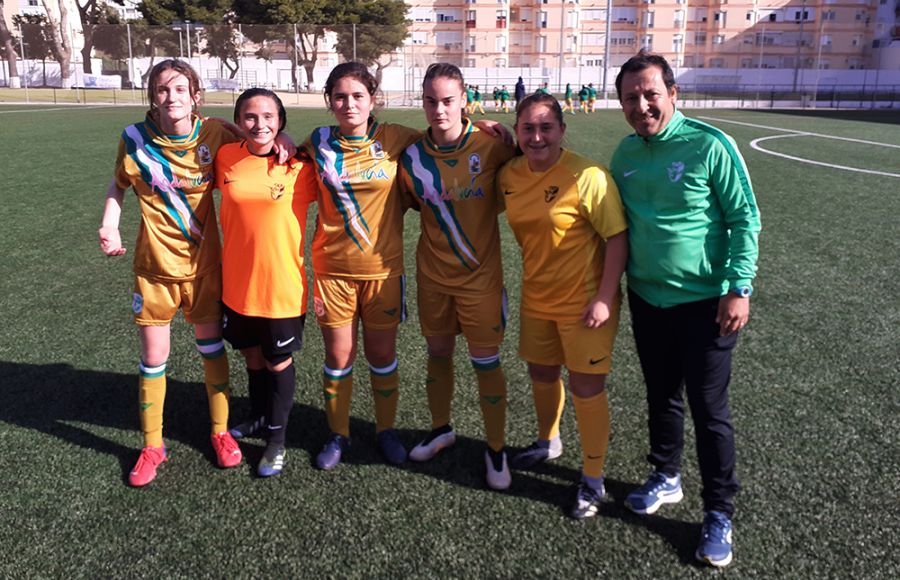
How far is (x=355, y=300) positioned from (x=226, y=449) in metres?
0.98

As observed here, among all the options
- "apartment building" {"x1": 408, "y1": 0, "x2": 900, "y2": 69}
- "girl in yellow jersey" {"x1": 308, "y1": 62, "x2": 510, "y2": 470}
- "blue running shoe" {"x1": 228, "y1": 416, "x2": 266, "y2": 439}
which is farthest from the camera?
"apartment building" {"x1": 408, "y1": 0, "x2": 900, "y2": 69}

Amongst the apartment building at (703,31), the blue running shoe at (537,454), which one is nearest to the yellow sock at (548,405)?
the blue running shoe at (537,454)

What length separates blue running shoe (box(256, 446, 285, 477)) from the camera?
131 inches

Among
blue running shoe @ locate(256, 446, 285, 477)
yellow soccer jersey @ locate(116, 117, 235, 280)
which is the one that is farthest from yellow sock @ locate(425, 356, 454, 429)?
yellow soccer jersey @ locate(116, 117, 235, 280)

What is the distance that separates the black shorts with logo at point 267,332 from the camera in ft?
10.5

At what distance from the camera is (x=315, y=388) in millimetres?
4328

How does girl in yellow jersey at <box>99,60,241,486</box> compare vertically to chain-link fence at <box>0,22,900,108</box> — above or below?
below

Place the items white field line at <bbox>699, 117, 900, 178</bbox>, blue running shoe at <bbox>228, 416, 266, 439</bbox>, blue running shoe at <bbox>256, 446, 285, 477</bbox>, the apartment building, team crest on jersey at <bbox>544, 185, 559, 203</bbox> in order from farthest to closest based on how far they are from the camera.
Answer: the apartment building, white field line at <bbox>699, 117, 900, 178</bbox>, blue running shoe at <bbox>228, 416, 266, 439</bbox>, blue running shoe at <bbox>256, 446, 285, 477</bbox>, team crest on jersey at <bbox>544, 185, 559, 203</bbox>

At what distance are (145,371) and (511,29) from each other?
7579cm

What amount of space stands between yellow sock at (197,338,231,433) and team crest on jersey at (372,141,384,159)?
3.83 feet

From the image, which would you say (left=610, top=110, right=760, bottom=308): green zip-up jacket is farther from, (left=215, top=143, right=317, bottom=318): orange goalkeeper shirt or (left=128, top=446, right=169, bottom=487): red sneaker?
(left=128, top=446, right=169, bottom=487): red sneaker

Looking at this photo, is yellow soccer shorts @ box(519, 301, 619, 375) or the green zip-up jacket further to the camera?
yellow soccer shorts @ box(519, 301, 619, 375)

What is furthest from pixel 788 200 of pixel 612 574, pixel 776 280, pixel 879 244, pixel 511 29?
pixel 511 29

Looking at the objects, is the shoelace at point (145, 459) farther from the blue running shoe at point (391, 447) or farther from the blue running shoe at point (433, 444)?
the blue running shoe at point (433, 444)
